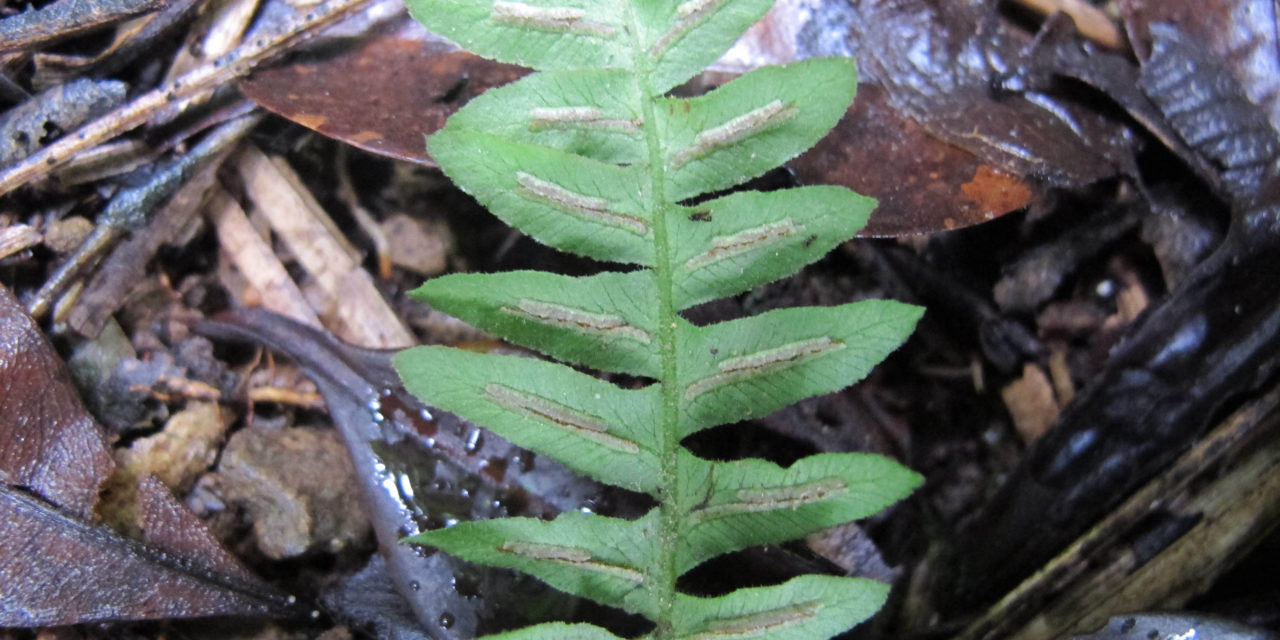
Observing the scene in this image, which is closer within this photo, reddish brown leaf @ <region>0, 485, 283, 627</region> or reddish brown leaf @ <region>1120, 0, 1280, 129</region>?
reddish brown leaf @ <region>0, 485, 283, 627</region>

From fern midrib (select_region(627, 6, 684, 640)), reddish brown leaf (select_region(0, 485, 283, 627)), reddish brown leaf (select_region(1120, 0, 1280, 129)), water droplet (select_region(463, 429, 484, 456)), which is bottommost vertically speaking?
reddish brown leaf (select_region(0, 485, 283, 627))

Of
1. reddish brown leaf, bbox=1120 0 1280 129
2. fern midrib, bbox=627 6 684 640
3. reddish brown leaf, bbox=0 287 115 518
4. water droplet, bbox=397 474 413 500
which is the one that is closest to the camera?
fern midrib, bbox=627 6 684 640

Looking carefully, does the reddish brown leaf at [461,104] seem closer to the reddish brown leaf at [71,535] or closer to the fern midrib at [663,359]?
the fern midrib at [663,359]

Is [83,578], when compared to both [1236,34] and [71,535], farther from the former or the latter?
[1236,34]

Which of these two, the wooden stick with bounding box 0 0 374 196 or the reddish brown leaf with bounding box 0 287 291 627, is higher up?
the wooden stick with bounding box 0 0 374 196

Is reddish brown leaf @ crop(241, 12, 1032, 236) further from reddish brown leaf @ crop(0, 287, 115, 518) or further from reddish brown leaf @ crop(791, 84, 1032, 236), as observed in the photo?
reddish brown leaf @ crop(0, 287, 115, 518)

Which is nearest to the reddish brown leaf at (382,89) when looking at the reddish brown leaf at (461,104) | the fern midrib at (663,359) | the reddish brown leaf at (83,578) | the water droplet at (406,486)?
the reddish brown leaf at (461,104)

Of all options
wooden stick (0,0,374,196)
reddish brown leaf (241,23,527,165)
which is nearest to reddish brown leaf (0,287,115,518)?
wooden stick (0,0,374,196)
